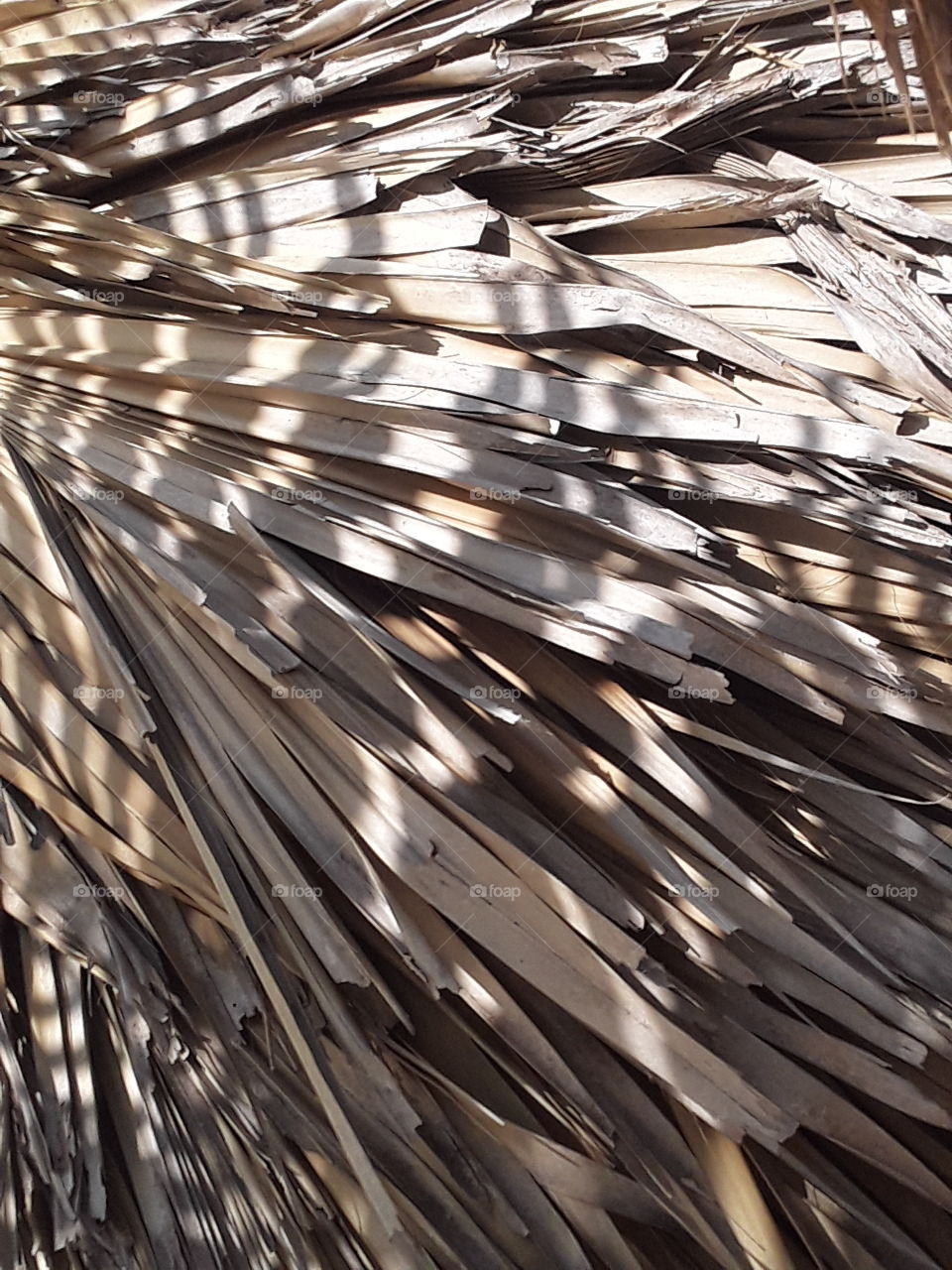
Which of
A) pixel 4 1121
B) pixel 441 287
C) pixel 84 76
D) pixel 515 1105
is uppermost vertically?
pixel 84 76

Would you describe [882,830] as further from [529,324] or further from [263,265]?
[263,265]

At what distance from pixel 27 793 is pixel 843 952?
0.94m

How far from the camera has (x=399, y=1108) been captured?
1227 mm

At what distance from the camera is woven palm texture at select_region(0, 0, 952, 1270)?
123 centimetres

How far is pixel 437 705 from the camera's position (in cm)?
130

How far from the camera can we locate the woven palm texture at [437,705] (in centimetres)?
123

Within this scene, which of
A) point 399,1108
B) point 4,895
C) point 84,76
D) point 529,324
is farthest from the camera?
point 84,76

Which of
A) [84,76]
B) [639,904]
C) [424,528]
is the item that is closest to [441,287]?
[424,528]

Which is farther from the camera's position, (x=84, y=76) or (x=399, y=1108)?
(x=84, y=76)

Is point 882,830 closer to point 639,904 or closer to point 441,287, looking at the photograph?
point 639,904

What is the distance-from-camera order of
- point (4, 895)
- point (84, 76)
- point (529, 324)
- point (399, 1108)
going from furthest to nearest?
point (84, 76) → point (529, 324) → point (4, 895) → point (399, 1108)

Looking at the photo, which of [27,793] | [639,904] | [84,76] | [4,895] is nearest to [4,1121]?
[4,895]

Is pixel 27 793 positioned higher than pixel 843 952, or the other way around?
pixel 27 793

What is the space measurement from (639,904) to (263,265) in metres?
0.89
